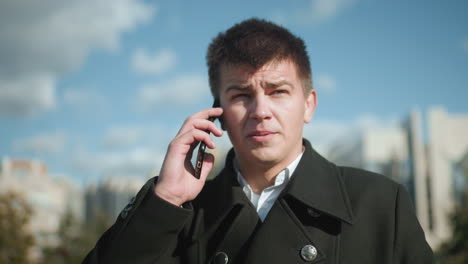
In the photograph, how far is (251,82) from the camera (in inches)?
111

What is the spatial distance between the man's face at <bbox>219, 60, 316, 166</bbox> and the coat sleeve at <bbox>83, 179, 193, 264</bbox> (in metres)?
0.60

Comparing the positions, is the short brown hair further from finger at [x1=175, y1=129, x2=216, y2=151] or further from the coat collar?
the coat collar

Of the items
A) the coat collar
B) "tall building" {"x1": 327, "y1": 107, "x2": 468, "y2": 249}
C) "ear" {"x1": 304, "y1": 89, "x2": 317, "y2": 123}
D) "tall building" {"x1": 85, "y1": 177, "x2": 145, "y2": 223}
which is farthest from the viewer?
"tall building" {"x1": 85, "y1": 177, "x2": 145, "y2": 223}

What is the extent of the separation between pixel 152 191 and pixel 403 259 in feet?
4.84

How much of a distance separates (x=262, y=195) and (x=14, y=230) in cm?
1879

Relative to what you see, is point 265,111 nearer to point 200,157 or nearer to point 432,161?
point 200,157

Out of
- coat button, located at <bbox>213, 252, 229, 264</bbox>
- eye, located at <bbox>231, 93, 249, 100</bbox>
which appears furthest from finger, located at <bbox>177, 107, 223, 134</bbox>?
coat button, located at <bbox>213, 252, 229, 264</bbox>

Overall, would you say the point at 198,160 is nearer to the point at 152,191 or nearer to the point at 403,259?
the point at 152,191

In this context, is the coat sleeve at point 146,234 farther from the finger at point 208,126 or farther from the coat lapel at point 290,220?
the finger at point 208,126

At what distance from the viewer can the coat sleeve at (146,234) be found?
8.52ft

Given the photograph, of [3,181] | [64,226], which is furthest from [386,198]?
[3,181]

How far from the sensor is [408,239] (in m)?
2.48

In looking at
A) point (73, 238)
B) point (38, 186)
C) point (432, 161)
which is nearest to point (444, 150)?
point (432, 161)

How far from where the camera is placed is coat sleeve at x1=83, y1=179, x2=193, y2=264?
8.52 ft
